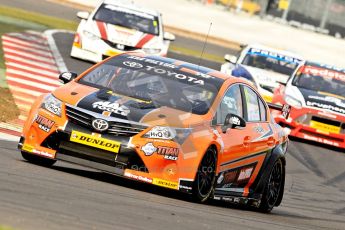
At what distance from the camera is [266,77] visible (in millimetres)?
22234

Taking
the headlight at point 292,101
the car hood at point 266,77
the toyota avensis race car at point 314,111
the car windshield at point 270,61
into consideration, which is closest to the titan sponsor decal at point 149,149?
the toyota avensis race car at point 314,111

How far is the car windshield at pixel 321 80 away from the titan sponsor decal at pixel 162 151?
11.3m

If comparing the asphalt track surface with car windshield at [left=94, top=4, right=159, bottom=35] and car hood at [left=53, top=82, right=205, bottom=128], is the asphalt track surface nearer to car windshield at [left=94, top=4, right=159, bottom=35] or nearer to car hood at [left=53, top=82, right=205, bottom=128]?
car hood at [left=53, top=82, right=205, bottom=128]

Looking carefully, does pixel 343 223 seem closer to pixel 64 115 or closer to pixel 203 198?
pixel 203 198

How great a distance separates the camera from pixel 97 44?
23906 mm

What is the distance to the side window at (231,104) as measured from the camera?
36.1ft

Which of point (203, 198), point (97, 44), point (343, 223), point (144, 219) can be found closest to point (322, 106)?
point (97, 44)

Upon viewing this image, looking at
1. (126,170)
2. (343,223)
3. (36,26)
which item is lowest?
(36,26)

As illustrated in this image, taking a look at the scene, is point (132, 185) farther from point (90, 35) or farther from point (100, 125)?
point (90, 35)

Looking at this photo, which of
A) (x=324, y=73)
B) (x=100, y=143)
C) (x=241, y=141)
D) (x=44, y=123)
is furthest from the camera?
(x=324, y=73)

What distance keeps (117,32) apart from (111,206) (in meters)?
16.1

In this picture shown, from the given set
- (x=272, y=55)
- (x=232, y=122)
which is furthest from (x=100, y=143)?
(x=272, y=55)

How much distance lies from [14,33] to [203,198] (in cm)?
1622

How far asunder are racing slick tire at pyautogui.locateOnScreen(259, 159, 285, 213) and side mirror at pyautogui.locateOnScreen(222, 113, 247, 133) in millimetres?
1244
